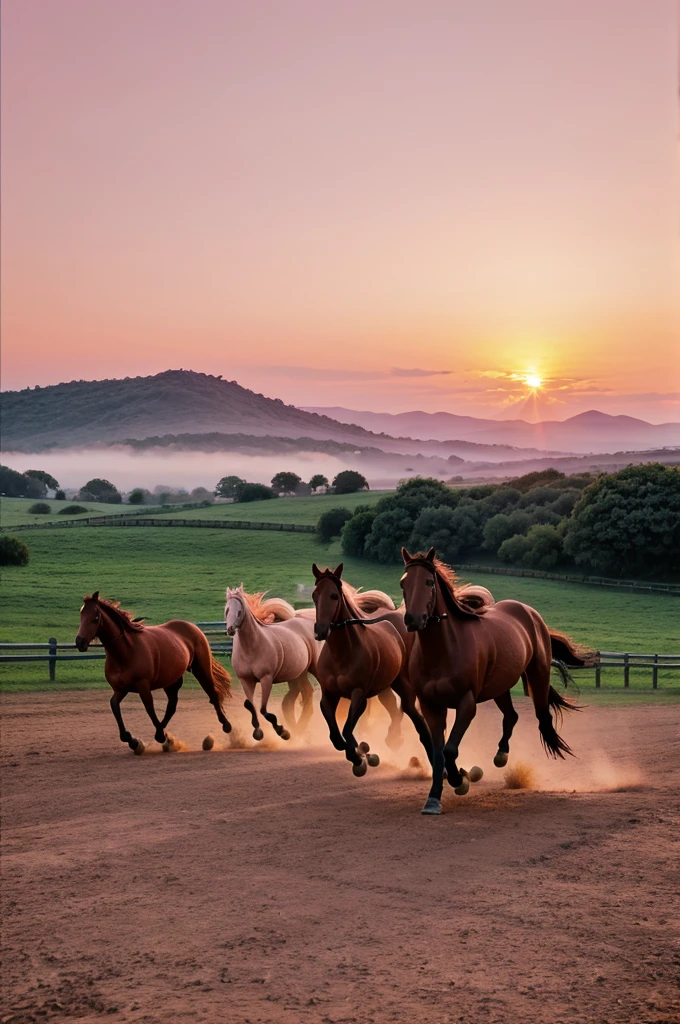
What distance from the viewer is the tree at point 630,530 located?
29.7m

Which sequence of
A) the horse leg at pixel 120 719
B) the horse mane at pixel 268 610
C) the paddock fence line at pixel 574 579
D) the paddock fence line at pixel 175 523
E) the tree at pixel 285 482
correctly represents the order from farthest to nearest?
the tree at pixel 285 482 < the paddock fence line at pixel 175 523 < the paddock fence line at pixel 574 579 < the horse mane at pixel 268 610 < the horse leg at pixel 120 719

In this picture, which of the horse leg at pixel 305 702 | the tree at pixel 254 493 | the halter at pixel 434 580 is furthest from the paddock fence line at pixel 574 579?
the tree at pixel 254 493

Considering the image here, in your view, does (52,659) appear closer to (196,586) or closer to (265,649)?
(265,649)

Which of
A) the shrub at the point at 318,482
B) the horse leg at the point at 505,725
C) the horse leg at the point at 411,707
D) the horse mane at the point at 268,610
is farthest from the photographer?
the shrub at the point at 318,482

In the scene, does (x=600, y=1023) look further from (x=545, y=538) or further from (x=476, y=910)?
(x=545, y=538)

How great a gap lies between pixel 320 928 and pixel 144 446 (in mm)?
78247

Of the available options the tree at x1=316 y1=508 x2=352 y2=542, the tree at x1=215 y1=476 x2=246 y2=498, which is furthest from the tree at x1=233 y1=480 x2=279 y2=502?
the tree at x1=316 y1=508 x2=352 y2=542

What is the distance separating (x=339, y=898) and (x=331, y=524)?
37.1 m

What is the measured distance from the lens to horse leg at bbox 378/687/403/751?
555 inches

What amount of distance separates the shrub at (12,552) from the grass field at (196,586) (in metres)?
0.37

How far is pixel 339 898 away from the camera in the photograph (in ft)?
25.1

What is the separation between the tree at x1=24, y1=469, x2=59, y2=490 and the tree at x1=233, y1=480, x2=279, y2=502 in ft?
36.8

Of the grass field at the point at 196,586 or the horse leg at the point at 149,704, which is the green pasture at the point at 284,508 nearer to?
the grass field at the point at 196,586

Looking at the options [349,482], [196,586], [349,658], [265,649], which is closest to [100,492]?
[349,482]
